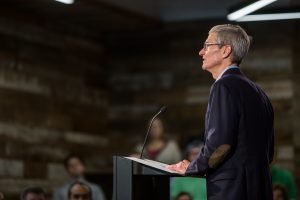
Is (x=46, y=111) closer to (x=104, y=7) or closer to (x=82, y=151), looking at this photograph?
(x=82, y=151)

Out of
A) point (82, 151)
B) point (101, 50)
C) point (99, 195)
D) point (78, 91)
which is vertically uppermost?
point (101, 50)

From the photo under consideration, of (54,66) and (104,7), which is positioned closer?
(104,7)

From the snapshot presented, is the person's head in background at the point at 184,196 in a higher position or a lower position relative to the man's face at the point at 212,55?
lower

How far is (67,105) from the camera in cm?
776

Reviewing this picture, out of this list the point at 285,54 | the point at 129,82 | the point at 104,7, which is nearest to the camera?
the point at 104,7

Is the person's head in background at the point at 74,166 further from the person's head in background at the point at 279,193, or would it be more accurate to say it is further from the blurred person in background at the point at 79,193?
the person's head in background at the point at 279,193

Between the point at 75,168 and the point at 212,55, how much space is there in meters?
4.30

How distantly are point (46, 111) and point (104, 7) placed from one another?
47.1 inches

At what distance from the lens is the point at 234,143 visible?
2479 millimetres

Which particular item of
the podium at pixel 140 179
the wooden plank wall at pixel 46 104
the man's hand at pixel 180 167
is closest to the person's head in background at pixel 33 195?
the wooden plank wall at pixel 46 104

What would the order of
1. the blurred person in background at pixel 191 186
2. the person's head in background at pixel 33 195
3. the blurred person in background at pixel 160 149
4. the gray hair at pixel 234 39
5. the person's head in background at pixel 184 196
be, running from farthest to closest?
the blurred person in background at pixel 160 149, the blurred person in background at pixel 191 186, the person's head in background at pixel 184 196, the person's head in background at pixel 33 195, the gray hair at pixel 234 39

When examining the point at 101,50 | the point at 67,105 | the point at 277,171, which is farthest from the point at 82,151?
the point at 277,171

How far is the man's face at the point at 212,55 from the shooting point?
2.60 m

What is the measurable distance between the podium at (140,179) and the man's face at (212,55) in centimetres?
38
